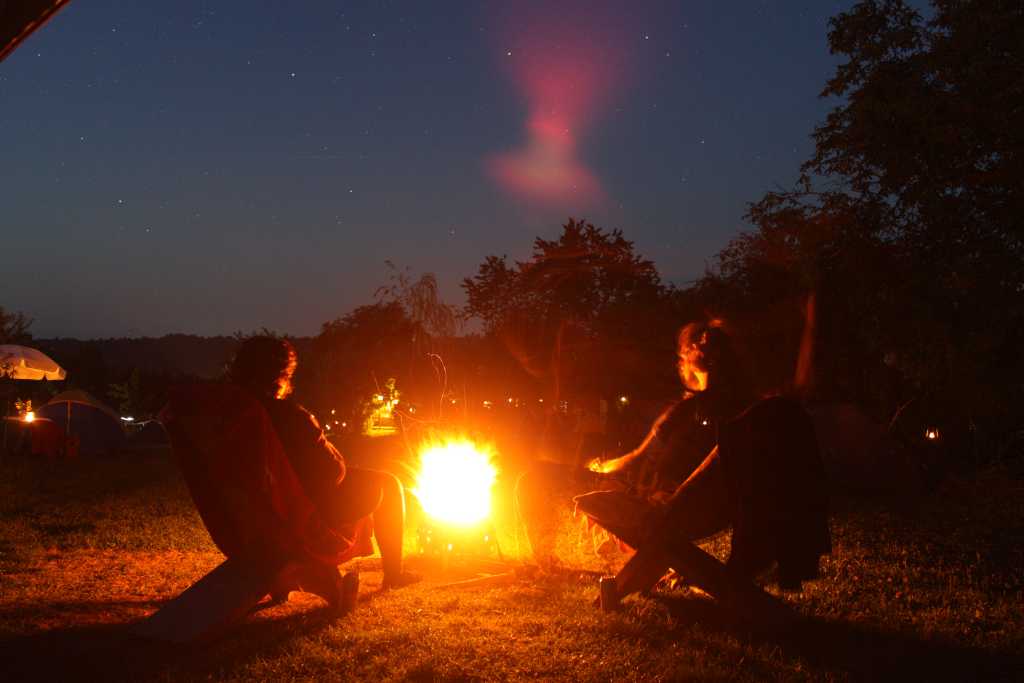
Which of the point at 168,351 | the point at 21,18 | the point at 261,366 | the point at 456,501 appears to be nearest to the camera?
the point at 21,18

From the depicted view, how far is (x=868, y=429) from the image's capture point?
12.8 m

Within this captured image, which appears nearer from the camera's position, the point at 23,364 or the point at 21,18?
the point at 21,18

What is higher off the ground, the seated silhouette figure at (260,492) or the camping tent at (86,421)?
the camping tent at (86,421)

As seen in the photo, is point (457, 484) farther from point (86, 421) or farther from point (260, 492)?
point (86, 421)

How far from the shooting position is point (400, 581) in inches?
213

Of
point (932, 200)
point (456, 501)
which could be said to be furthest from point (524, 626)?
point (932, 200)

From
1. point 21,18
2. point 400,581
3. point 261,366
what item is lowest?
point 400,581

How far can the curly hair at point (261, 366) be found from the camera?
4703mm

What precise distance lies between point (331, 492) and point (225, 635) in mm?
933

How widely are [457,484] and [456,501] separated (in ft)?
0.38

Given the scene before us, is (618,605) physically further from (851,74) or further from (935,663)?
(851,74)

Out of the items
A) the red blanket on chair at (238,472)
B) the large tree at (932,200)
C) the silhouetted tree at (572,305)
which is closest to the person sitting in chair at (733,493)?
the red blanket on chair at (238,472)

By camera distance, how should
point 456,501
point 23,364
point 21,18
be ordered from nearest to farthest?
point 21,18
point 456,501
point 23,364

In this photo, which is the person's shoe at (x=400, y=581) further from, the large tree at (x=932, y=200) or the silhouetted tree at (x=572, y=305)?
the silhouetted tree at (x=572, y=305)
